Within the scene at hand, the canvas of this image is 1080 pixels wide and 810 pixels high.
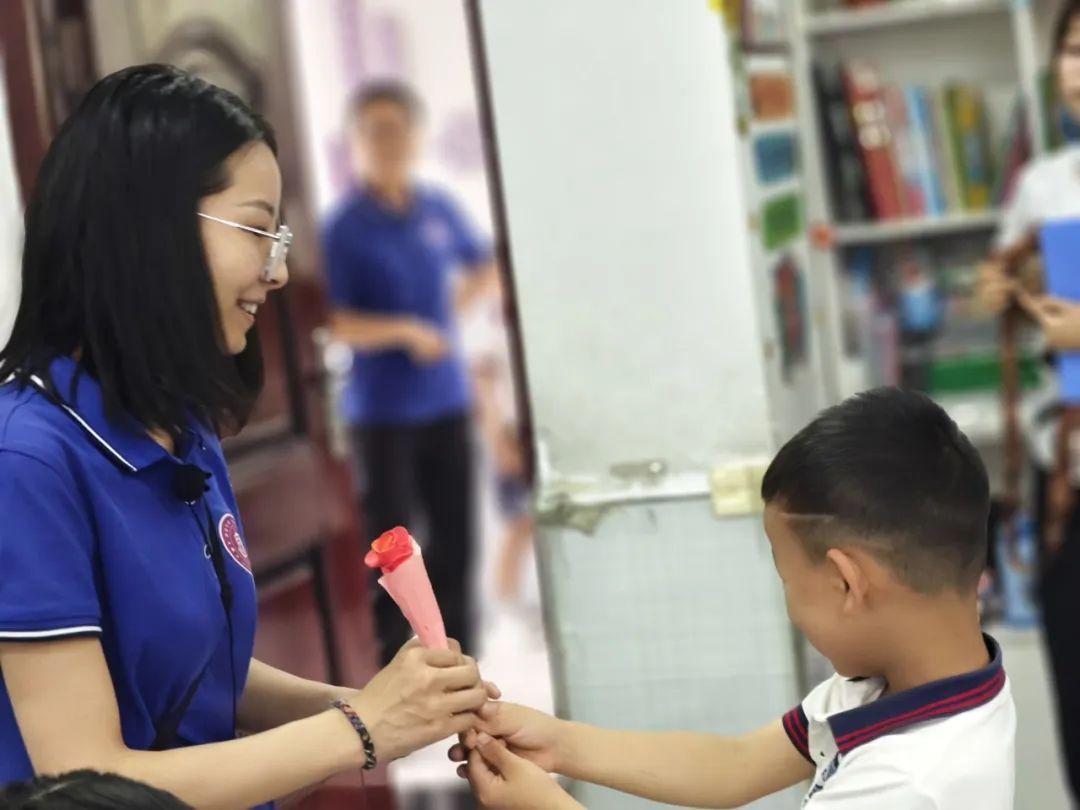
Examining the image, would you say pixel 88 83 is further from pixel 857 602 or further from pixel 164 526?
pixel 857 602

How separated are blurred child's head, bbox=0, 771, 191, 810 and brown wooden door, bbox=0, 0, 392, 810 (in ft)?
4.42

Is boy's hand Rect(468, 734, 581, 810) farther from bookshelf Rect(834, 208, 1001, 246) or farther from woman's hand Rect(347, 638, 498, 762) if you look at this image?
bookshelf Rect(834, 208, 1001, 246)

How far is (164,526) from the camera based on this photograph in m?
1.30

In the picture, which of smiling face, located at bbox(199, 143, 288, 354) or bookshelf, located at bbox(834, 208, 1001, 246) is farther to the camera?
bookshelf, located at bbox(834, 208, 1001, 246)

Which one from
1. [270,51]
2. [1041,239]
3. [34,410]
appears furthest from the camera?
[270,51]

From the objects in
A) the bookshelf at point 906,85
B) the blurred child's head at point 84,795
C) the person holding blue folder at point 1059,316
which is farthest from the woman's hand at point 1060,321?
the blurred child's head at point 84,795

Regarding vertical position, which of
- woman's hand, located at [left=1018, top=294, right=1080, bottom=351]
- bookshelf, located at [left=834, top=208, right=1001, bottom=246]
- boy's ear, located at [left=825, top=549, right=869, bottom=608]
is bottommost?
boy's ear, located at [left=825, top=549, right=869, bottom=608]

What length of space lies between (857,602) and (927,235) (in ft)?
8.78

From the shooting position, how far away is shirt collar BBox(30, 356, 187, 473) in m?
1.26

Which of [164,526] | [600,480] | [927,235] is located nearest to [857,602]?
[164,526]

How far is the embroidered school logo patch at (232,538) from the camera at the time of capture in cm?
138

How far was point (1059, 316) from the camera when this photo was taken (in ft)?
8.56

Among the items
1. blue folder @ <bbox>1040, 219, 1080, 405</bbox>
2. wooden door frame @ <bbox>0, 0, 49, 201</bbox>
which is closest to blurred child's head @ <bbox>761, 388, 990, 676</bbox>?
wooden door frame @ <bbox>0, 0, 49, 201</bbox>

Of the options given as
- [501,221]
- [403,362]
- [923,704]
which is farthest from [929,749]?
[403,362]
